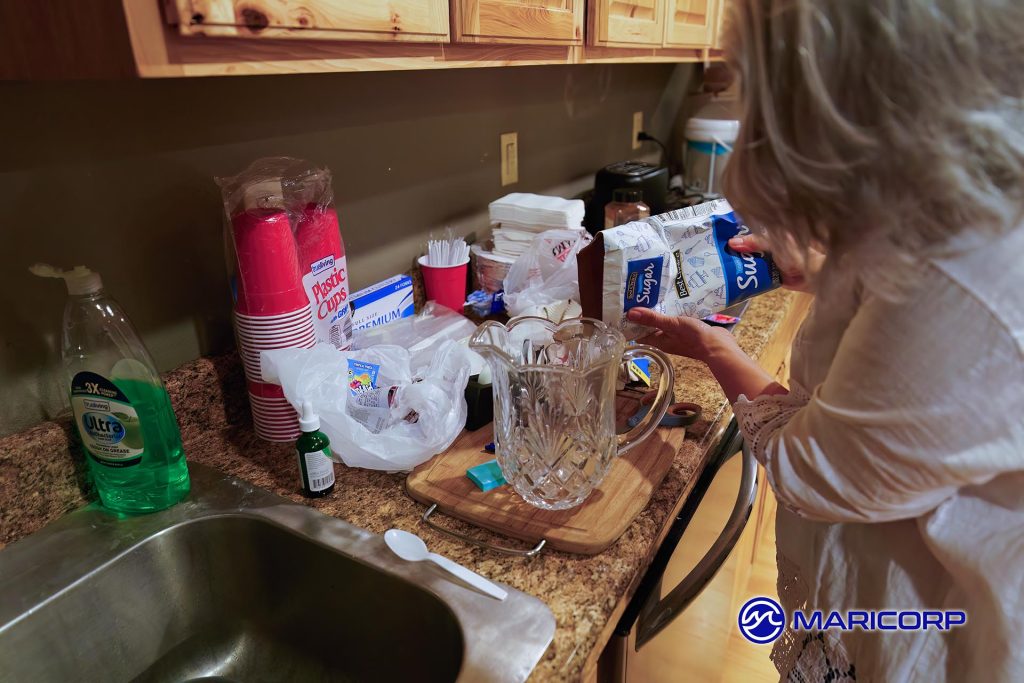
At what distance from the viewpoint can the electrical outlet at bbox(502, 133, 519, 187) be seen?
1.43m

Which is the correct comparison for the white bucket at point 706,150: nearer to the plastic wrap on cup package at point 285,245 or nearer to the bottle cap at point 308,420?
the plastic wrap on cup package at point 285,245

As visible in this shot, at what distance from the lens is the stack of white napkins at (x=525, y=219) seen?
1.28 metres

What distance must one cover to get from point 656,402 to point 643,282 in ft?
0.67

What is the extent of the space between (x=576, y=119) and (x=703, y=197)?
458 millimetres

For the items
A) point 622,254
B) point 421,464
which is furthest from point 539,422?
point 622,254

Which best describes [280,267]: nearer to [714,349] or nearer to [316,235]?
[316,235]

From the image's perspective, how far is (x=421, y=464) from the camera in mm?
817

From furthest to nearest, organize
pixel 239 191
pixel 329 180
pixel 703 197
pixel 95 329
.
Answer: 1. pixel 703 197
2. pixel 329 180
3. pixel 239 191
4. pixel 95 329

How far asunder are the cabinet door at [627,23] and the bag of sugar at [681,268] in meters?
0.32

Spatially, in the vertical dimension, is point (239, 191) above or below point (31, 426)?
above

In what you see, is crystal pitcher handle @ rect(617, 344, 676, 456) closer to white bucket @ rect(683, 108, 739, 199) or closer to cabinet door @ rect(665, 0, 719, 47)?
cabinet door @ rect(665, 0, 719, 47)

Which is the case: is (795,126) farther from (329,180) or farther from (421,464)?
(329,180)

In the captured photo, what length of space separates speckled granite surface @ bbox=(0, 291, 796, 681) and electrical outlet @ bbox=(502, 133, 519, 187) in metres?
0.68

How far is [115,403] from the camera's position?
71 cm
